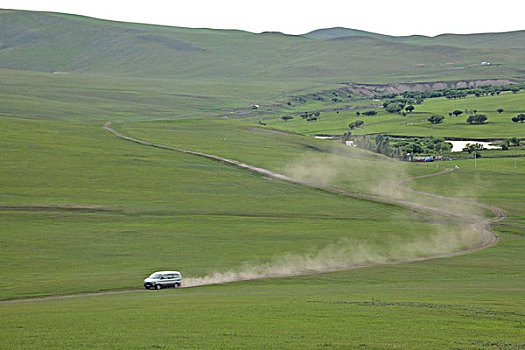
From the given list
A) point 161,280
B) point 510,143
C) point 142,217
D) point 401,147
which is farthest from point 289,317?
point 510,143

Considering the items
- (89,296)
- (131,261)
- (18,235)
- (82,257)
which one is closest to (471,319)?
(89,296)

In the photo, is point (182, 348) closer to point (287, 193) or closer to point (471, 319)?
point (471, 319)

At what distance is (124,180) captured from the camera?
339 ft

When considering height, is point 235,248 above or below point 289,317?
below

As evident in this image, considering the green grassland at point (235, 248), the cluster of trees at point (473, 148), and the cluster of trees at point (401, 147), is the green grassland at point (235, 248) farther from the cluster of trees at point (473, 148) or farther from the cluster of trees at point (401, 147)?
the cluster of trees at point (401, 147)

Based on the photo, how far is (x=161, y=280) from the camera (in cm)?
4975

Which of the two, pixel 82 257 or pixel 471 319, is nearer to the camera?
pixel 471 319

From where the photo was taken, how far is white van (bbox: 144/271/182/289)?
163 feet

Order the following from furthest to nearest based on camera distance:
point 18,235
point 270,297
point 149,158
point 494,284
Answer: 1. point 149,158
2. point 18,235
3. point 494,284
4. point 270,297

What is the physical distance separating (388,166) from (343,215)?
5706 centimetres

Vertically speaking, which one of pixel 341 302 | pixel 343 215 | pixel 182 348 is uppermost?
pixel 182 348

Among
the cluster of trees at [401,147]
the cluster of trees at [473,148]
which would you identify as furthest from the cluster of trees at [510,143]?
the cluster of trees at [401,147]

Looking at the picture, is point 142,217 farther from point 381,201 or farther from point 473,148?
point 473,148

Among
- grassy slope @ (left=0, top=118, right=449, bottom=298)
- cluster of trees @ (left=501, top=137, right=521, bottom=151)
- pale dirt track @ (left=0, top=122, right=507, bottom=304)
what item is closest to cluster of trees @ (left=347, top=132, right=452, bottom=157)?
cluster of trees @ (left=501, top=137, right=521, bottom=151)
